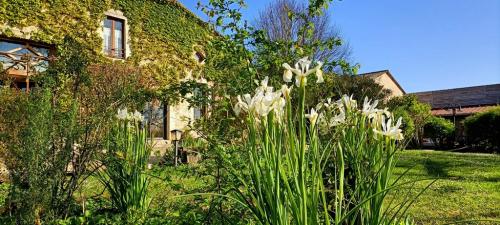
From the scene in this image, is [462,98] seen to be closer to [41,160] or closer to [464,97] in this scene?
[464,97]

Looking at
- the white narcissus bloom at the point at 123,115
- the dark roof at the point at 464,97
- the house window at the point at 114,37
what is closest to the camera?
the white narcissus bloom at the point at 123,115

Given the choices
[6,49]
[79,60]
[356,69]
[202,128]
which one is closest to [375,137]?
[202,128]

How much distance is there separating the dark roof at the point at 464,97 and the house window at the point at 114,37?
75.5 feet

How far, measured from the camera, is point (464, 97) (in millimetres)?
29359

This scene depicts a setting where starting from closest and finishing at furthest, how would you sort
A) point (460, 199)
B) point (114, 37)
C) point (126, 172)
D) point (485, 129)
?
point (126, 172) < point (460, 199) < point (114, 37) < point (485, 129)

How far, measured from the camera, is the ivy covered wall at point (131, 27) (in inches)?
440

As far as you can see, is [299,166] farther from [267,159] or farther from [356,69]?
[356,69]

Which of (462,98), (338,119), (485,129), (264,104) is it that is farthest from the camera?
(462,98)

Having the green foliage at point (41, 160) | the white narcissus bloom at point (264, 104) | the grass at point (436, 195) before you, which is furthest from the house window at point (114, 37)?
the white narcissus bloom at point (264, 104)

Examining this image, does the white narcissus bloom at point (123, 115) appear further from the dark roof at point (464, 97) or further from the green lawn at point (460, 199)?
the dark roof at point (464, 97)

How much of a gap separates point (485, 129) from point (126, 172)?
15.2m

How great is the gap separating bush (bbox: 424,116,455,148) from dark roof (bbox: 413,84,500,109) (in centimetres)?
1013

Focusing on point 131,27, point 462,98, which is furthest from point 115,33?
point 462,98

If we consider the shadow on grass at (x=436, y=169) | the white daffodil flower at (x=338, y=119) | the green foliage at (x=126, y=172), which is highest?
the white daffodil flower at (x=338, y=119)
